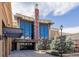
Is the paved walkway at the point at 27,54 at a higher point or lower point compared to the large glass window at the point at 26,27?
lower

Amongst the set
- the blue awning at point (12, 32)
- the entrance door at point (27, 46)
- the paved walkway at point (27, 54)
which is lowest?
the paved walkway at point (27, 54)

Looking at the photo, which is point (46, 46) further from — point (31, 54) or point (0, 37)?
point (0, 37)

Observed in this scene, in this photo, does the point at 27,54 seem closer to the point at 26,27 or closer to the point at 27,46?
the point at 27,46

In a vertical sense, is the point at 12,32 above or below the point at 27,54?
above

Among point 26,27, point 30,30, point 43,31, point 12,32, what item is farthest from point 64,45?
point 12,32

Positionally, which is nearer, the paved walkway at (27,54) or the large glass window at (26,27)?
the paved walkway at (27,54)

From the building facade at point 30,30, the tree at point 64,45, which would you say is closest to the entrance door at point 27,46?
the building facade at point 30,30

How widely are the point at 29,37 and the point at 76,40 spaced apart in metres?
0.97

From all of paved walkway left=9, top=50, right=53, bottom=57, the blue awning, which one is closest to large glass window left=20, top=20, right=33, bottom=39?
the blue awning

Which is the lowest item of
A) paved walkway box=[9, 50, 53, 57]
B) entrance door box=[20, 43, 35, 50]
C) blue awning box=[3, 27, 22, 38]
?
paved walkway box=[9, 50, 53, 57]

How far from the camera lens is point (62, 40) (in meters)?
8.10

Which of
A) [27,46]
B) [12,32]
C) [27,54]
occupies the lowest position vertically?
[27,54]

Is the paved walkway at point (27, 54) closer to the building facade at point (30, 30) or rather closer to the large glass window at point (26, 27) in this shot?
the building facade at point (30, 30)

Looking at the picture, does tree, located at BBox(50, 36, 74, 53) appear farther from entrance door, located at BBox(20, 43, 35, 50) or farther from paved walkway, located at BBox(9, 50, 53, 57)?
entrance door, located at BBox(20, 43, 35, 50)
